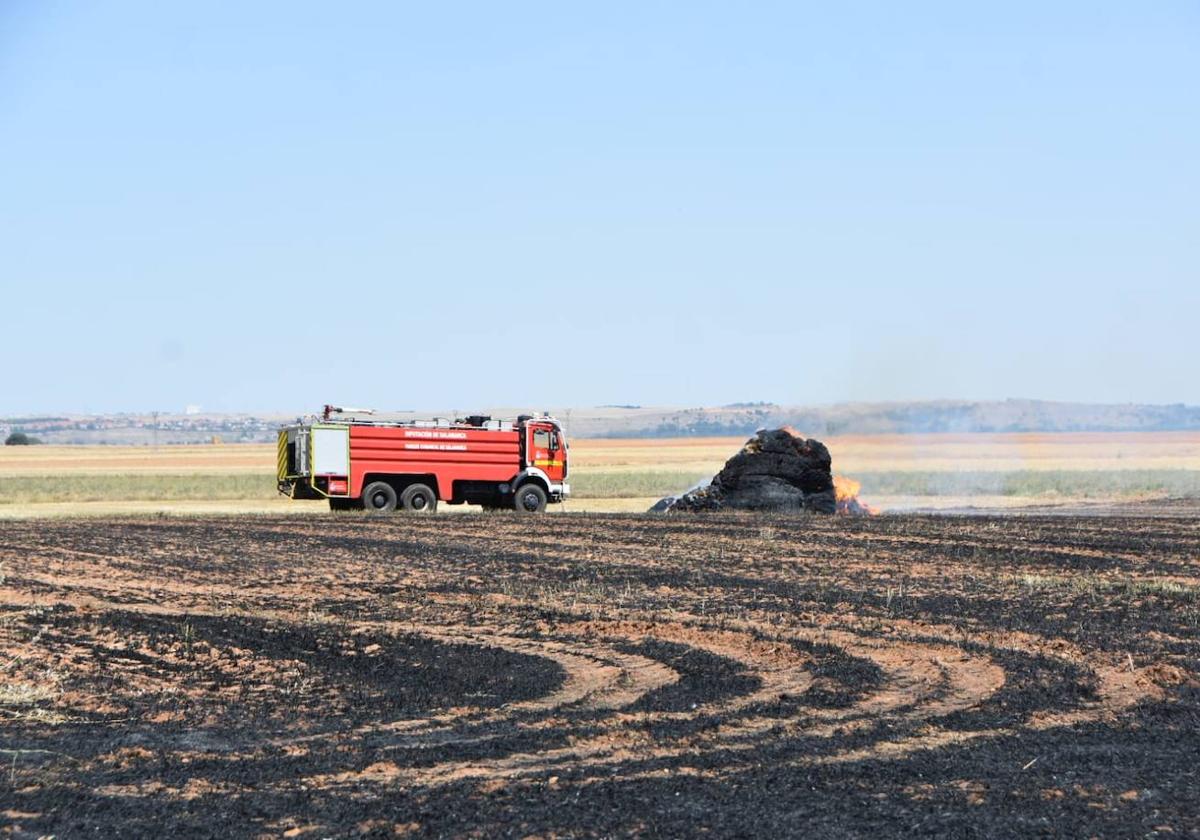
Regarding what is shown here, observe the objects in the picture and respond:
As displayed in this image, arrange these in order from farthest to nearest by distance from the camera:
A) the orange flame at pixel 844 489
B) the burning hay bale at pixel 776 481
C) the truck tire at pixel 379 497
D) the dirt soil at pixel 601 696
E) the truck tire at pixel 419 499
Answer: the orange flame at pixel 844 489, the burning hay bale at pixel 776 481, the truck tire at pixel 419 499, the truck tire at pixel 379 497, the dirt soil at pixel 601 696

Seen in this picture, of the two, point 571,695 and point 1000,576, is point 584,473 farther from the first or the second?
point 571,695

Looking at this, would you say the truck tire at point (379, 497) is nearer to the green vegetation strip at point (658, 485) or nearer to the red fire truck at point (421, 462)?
the red fire truck at point (421, 462)

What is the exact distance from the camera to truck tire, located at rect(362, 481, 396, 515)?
126ft

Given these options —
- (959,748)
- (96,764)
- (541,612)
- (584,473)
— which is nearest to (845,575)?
(541,612)

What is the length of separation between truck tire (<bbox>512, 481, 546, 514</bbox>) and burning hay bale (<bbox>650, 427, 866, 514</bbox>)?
3.46 metres

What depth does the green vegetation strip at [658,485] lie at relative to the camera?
56.8 metres

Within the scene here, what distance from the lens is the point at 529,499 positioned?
39281 mm

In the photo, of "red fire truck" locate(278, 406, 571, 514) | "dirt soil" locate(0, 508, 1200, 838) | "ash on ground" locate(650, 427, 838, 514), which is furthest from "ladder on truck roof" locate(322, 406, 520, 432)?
"dirt soil" locate(0, 508, 1200, 838)

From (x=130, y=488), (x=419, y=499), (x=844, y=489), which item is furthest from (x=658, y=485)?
(x=419, y=499)

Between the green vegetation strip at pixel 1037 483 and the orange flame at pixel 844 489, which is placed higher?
the orange flame at pixel 844 489

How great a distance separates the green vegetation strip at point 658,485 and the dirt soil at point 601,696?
3390cm

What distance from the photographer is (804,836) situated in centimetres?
759

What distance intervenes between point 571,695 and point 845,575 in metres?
10.4

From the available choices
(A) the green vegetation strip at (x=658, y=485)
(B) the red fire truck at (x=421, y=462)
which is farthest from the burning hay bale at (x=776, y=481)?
(A) the green vegetation strip at (x=658, y=485)
